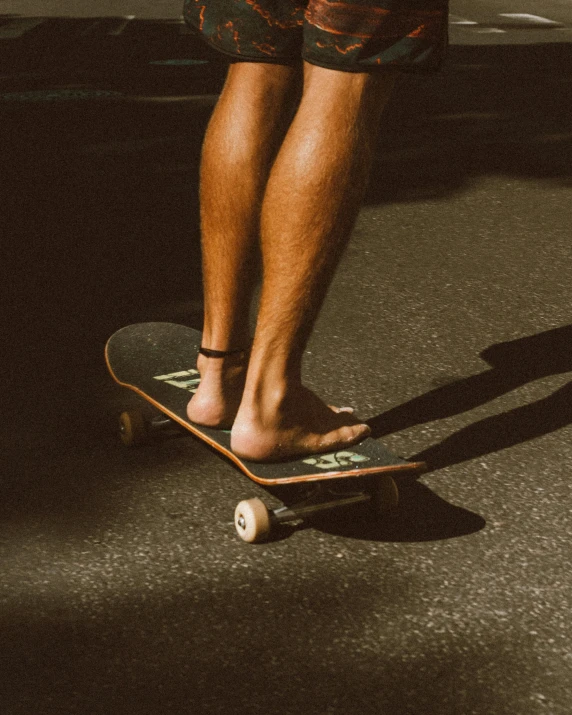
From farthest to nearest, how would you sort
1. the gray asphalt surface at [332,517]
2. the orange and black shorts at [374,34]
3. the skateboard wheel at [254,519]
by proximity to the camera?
the skateboard wheel at [254,519], the orange and black shorts at [374,34], the gray asphalt surface at [332,517]

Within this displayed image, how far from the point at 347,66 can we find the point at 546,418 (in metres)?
1.09

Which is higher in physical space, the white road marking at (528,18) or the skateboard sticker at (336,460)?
the skateboard sticker at (336,460)

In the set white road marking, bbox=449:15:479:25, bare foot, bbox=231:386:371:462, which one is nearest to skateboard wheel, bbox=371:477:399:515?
bare foot, bbox=231:386:371:462

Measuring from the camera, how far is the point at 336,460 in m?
2.38

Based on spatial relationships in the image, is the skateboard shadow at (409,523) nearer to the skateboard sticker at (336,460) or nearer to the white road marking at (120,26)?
the skateboard sticker at (336,460)

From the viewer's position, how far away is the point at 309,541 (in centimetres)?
234

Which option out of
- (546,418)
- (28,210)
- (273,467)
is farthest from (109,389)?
(28,210)

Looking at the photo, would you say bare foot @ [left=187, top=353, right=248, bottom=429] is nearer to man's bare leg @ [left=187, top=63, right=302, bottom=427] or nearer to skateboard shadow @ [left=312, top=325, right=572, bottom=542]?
man's bare leg @ [left=187, top=63, right=302, bottom=427]

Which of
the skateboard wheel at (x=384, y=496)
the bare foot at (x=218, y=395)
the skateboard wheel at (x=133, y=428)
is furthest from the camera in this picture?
the skateboard wheel at (x=133, y=428)

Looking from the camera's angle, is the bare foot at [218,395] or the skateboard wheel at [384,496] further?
the bare foot at [218,395]

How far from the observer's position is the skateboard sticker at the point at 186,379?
2.71 m

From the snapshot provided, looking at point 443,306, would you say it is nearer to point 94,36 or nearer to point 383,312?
point 383,312

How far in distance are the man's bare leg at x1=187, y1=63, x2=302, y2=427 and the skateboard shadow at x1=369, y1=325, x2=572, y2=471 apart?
45cm

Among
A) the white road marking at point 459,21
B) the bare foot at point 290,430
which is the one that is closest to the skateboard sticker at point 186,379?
the bare foot at point 290,430
